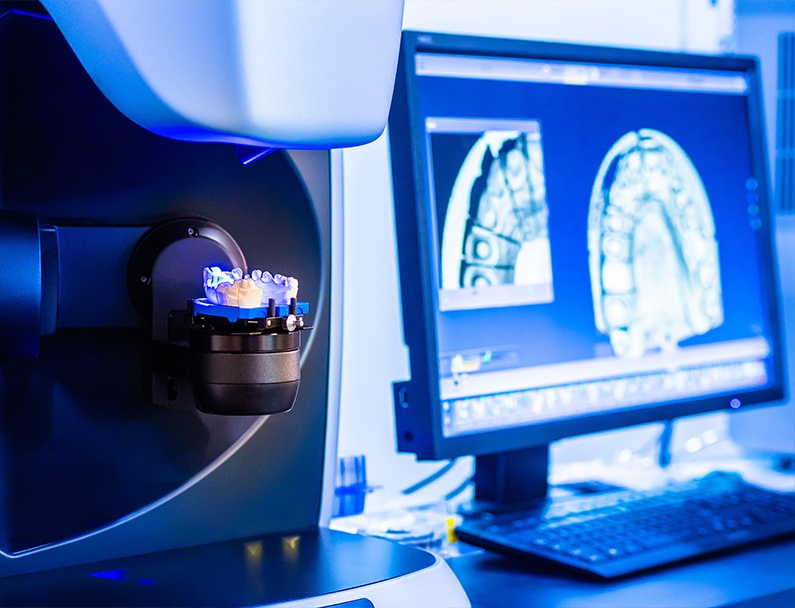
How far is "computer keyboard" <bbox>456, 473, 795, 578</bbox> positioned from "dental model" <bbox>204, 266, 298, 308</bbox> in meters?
0.38

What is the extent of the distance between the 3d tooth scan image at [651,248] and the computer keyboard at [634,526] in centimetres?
17

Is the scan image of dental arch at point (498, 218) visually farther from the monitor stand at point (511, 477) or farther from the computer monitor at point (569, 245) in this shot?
the monitor stand at point (511, 477)

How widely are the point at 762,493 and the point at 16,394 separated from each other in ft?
2.65

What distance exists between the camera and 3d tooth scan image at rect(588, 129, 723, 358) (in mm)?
1101

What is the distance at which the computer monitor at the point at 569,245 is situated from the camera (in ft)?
3.17

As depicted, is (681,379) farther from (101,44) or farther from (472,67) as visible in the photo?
(101,44)

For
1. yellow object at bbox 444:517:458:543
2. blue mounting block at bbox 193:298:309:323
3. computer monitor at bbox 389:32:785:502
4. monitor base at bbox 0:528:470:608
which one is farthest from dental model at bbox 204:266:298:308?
yellow object at bbox 444:517:458:543

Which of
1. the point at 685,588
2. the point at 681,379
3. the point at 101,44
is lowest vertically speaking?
the point at 685,588

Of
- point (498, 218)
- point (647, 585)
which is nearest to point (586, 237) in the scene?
point (498, 218)

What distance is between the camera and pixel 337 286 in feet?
2.65

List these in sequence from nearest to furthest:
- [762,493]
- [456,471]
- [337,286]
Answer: [337,286] → [762,493] → [456,471]

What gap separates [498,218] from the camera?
1010 mm

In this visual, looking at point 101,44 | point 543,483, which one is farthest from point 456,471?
point 101,44

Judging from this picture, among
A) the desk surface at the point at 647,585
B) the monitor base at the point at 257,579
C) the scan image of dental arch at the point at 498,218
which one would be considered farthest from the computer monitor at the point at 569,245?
the monitor base at the point at 257,579
